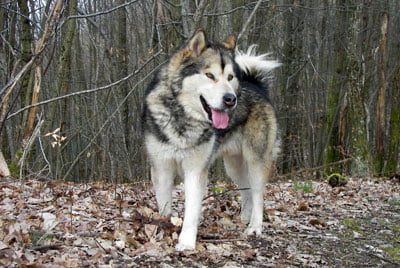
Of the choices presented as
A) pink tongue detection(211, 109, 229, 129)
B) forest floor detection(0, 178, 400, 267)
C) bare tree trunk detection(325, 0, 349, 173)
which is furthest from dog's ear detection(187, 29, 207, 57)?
bare tree trunk detection(325, 0, 349, 173)

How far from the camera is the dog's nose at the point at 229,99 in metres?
4.45

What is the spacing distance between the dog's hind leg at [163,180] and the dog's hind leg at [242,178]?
117 cm

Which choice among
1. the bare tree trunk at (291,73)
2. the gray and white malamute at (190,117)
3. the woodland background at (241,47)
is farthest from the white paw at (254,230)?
the bare tree trunk at (291,73)

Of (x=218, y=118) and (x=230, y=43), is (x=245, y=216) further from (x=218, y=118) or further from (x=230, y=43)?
(x=230, y=43)

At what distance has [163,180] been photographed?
192 inches

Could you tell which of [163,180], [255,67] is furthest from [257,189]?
[255,67]

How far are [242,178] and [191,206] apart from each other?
5.76 ft

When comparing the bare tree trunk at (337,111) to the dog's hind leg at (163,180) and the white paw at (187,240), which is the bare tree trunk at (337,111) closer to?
the dog's hind leg at (163,180)

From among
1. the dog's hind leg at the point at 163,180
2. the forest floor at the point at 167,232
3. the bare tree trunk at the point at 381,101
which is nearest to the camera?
the forest floor at the point at 167,232

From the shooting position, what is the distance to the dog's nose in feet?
14.6

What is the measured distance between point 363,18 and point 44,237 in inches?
562

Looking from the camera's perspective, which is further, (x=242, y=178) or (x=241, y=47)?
(x=241, y=47)

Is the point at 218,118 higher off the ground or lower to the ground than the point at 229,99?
lower

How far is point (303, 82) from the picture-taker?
69.6 feet
